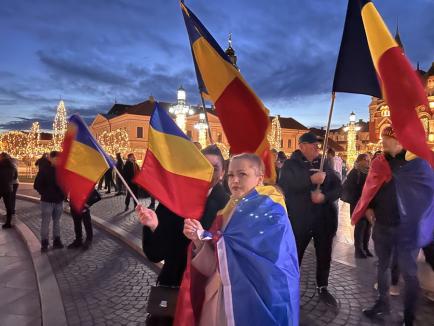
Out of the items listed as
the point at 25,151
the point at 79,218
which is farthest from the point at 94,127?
the point at 79,218

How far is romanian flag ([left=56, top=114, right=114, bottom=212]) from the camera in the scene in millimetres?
2828

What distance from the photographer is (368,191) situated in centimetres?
428

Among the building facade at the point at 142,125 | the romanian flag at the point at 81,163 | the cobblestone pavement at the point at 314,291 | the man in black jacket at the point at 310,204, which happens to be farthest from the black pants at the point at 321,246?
the building facade at the point at 142,125

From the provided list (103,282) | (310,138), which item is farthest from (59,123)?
(310,138)

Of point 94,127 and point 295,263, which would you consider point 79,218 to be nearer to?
point 295,263

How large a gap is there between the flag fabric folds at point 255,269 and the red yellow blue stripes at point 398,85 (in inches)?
72.4

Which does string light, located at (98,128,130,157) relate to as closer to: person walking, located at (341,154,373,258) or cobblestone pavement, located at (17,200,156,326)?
cobblestone pavement, located at (17,200,156,326)

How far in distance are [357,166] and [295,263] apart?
4.94 m

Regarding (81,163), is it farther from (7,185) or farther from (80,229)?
(7,185)

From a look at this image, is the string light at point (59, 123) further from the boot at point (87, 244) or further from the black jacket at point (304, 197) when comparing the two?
the black jacket at point (304, 197)

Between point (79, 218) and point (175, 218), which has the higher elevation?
point (175, 218)

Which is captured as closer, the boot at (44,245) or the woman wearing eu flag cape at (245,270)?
the woman wearing eu flag cape at (245,270)

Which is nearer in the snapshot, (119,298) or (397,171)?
(397,171)

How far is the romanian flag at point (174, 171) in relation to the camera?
254cm
